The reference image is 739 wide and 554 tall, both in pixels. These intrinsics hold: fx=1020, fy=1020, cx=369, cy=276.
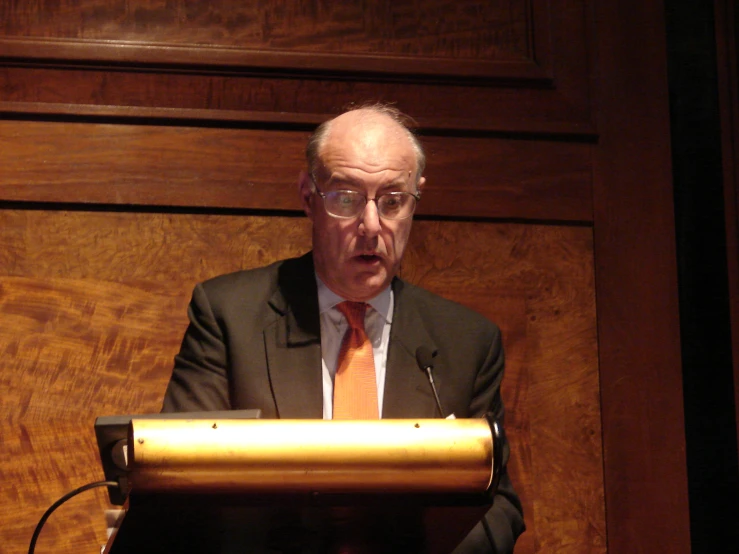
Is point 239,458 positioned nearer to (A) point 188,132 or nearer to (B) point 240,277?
(B) point 240,277

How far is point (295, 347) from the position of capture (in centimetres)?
242

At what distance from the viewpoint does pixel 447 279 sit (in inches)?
124

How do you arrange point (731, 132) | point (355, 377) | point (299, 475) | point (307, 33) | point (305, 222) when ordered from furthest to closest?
point (731, 132) → point (307, 33) → point (305, 222) → point (355, 377) → point (299, 475)

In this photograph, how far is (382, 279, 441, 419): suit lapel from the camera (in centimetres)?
236

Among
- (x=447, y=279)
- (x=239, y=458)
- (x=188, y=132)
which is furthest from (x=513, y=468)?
(x=239, y=458)

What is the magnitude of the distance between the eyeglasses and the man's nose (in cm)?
2

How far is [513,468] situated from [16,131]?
1.78 metres

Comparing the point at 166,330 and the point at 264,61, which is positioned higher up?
the point at 264,61

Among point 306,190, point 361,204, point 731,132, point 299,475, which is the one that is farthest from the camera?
point 731,132

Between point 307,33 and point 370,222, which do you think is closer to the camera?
point 370,222

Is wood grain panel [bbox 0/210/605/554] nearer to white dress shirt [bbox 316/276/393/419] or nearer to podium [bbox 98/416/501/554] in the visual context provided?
white dress shirt [bbox 316/276/393/419]

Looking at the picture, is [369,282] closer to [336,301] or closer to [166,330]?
[336,301]

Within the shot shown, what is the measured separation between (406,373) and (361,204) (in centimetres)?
43

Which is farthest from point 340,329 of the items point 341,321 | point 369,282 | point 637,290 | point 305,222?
point 637,290
